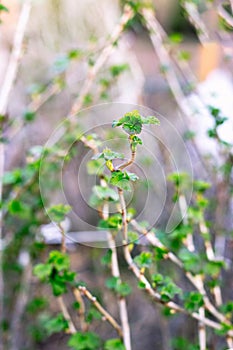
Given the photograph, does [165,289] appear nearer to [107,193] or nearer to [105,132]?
[107,193]

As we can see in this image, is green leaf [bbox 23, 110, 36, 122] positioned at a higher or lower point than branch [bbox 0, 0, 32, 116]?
lower

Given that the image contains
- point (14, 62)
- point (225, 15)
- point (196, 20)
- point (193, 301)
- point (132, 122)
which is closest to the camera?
point (132, 122)

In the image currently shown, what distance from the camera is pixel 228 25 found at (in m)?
1.35

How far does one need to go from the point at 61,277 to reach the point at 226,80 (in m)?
1.25

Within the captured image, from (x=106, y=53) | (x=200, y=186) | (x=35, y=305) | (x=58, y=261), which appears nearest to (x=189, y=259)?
(x=200, y=186)

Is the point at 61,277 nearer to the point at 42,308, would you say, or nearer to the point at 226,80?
the point at 42,308

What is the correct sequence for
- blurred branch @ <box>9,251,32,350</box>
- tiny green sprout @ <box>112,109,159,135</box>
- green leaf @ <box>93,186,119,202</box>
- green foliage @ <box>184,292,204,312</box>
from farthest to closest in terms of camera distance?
blurred branch @ <box>9,251,32,350</box> → green foliage @ <box>184,292,204,312</box> → green leaf @ <box>93,186,119,202</box> → tiny green sprout @ <box>112,109,159,135</box>

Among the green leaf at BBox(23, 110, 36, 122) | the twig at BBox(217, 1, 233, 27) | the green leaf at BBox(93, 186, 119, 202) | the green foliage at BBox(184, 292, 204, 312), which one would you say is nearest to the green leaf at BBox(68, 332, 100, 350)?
the green foliage at BBox(184, 292, 204, 312)

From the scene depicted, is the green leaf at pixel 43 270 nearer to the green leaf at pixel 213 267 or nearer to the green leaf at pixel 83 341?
the green leaf at pixel 83 341

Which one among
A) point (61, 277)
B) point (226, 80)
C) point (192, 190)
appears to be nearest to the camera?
point (61, 277)

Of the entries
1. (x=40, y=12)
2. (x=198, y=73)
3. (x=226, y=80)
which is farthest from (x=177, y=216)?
(x=40, y=12)

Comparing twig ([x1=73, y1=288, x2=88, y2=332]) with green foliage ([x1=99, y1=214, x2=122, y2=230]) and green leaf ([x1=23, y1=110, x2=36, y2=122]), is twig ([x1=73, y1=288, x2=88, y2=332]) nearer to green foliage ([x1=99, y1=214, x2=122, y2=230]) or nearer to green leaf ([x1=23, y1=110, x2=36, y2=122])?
green foliage ([x1=99, y1=214, x2=122, y2=230])

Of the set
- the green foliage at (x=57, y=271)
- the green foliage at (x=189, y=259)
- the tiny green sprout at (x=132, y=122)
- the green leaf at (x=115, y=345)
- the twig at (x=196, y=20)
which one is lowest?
the green leaf at (x=115, y=345)

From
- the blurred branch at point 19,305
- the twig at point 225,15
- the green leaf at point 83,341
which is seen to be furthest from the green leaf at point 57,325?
the twig at point 225,15
